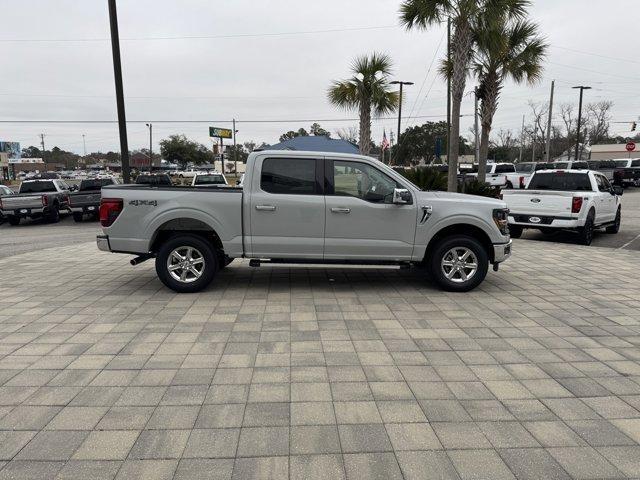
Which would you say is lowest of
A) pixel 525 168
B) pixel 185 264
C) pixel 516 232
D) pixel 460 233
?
pixel 516 232

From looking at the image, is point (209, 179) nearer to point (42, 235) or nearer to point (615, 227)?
point (42, 235)

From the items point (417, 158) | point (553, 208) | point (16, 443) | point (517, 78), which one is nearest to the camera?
point (16, 443)

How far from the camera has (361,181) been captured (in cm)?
682

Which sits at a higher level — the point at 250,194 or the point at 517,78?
the point at 517,78

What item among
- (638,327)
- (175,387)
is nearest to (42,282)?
(175,387)

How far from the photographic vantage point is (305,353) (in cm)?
467

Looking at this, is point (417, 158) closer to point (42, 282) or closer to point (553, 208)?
point (553, 208)

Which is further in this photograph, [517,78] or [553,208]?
[517,78]

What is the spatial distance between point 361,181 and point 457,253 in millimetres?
1725

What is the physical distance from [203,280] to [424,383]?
12.5 feet

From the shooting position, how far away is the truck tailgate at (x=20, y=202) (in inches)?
696

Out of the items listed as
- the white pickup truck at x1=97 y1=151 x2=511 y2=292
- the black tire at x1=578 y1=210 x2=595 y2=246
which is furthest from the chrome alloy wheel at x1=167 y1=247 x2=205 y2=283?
the black tire at x1=578 y1=210 x2=595 y2=246

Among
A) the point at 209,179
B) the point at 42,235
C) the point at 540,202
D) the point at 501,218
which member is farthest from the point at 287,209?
the point at 209,179

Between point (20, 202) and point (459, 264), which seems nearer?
point (459, 264)
